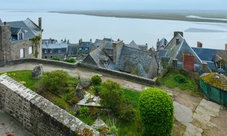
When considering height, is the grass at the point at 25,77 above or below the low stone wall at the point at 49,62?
below

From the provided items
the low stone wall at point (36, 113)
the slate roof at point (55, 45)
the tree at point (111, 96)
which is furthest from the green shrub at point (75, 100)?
the slate roof at point (55, 45)

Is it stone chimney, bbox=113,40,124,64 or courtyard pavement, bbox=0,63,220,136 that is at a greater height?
stone chimney, bbox=113,40,124,64

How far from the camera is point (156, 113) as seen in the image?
818 cm

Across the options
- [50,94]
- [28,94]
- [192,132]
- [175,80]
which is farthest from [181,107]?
[28,94]

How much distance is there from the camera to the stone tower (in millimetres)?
18312

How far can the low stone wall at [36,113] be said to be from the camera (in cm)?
524

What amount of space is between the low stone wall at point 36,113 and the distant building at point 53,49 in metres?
55.3

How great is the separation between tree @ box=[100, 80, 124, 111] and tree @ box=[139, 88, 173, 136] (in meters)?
1.89

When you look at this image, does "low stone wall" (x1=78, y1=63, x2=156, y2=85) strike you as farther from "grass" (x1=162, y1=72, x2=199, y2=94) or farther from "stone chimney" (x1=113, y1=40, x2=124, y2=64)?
"stone chimney" (x1=113, y1=40, x2=124, y2=64)

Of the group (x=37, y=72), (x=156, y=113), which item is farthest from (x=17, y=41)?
(x=156, y=113)

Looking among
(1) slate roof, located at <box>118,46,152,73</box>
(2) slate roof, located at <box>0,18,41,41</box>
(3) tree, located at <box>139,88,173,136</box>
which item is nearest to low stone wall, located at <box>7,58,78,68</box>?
(1) slate roof, located at <box>118,46,152,73</box>

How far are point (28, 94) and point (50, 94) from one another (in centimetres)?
608

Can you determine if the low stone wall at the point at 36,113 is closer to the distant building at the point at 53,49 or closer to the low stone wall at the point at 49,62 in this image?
the low stone wall at the point at 49,62

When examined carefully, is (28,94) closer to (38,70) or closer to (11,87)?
(11,87)
